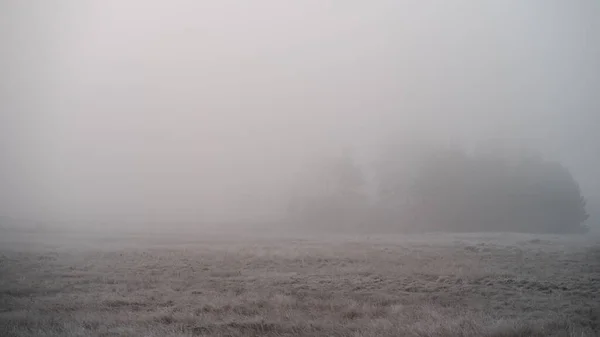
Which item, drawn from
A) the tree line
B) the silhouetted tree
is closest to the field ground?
the silhouetted tree

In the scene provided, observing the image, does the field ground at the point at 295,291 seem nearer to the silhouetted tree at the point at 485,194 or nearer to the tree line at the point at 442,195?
the silhouetted tree at the point at 485,194

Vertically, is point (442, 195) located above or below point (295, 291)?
above

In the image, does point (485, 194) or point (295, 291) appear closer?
point (295, 291)

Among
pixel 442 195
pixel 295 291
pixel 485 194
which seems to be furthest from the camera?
pixel 442 195

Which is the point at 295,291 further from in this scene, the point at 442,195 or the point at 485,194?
the point at 442,195

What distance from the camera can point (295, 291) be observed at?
1155cm

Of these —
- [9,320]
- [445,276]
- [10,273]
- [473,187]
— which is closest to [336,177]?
[473,187]

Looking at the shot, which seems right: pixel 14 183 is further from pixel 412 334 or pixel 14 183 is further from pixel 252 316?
pixel 412 334

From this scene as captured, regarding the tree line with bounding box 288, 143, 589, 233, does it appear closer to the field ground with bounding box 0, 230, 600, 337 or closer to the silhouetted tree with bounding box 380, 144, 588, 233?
the silhouetted tree with bounding box 380, 144, 588, 233

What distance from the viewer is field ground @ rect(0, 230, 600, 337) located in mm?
8695

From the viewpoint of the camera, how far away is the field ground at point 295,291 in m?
8.70

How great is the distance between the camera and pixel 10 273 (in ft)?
41.8

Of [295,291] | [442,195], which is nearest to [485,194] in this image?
[442,195]

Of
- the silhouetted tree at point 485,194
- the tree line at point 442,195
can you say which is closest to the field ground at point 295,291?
the silhouetted tree at point 485,194
